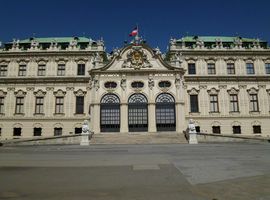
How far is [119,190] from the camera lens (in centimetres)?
704

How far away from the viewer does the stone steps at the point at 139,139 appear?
33.3 m

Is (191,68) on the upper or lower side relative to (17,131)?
upper

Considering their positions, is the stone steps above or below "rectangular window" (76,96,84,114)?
below

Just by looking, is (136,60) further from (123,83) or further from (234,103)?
(234,103)

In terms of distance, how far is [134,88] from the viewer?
41.9 m

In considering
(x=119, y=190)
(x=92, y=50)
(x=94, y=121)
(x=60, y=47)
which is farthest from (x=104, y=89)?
(x=119, y=190)

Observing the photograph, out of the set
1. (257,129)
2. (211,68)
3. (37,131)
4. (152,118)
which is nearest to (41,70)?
(37,131)

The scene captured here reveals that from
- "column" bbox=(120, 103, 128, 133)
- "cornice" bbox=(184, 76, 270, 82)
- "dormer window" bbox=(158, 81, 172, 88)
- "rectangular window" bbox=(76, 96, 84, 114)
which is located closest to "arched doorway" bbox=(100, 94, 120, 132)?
"column" bbox=(120, 103, 128, 133)

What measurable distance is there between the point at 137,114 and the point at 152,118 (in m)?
2.50

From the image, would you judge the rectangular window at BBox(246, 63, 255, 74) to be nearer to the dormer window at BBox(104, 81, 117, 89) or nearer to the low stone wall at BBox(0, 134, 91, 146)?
the dormer window at BBox(104, 81, 117, 89)

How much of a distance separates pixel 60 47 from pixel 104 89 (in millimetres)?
12261

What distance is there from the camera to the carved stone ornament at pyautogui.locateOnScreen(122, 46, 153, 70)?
42.8 metres

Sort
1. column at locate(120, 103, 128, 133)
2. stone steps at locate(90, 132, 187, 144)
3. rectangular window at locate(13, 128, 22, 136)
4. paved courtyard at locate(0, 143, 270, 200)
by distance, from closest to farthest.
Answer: paved courtyard at locate(0, 143, 270, 200) < stone steps at locate(90, 132, 187, 144) < column at locate(120, 103, 128, 133) < rectangular window at locate(13, 128, 22, 136)

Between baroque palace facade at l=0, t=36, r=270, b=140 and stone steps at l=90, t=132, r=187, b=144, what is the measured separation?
4440 mm
